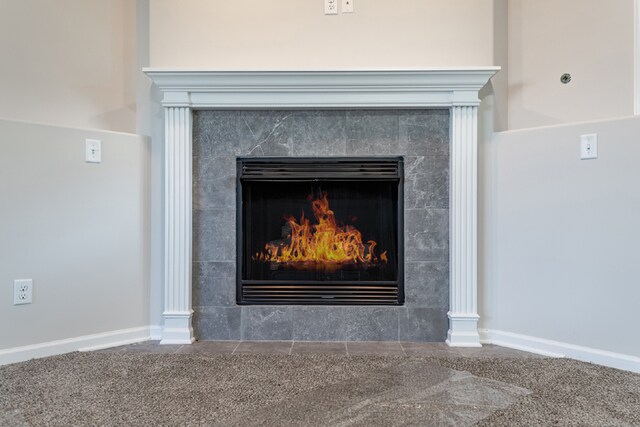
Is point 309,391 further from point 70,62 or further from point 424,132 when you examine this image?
point 70,62

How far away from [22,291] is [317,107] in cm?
177

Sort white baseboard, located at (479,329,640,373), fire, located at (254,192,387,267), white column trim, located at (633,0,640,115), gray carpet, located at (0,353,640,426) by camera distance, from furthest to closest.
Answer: fire, located at (254,192,387,267) → white column trim, located at (633,0,640,115) → white baseboard, located at (479,329,640,373) → gray carpet, located at (0,353,640,426)

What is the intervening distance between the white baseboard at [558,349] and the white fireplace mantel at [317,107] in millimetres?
136

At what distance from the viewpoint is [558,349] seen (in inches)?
77.9

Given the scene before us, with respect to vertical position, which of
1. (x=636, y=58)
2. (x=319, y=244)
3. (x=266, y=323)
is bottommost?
(x=266, y=323)

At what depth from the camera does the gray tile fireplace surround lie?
Answer: 2.20 m

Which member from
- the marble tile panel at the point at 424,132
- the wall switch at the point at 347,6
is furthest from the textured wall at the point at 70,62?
the marble tile panel at the point at 424,132

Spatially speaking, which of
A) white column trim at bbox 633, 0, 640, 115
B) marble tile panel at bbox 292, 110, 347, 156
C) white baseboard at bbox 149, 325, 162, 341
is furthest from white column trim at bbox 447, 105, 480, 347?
white baseboard at bbox 149, 325, 162, 341

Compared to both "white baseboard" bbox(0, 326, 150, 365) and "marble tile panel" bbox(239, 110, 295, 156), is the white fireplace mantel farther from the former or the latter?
"white baseboard" bbox(0, 326, 150, 365)

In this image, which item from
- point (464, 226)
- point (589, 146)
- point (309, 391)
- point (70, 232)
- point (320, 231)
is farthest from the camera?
point (320, 231)

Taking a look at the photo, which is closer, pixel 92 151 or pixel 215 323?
pixel 92 151

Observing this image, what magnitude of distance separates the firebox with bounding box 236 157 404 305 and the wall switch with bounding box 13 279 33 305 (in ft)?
3.34

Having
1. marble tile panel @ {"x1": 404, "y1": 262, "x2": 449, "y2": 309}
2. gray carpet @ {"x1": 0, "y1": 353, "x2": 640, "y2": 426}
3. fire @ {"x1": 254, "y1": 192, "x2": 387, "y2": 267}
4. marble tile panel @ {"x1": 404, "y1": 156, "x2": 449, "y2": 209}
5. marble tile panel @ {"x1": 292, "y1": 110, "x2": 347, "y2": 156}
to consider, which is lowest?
gray carpet @ {"x1": 0, "y1": 353, "x2": 640, "y2": 426}

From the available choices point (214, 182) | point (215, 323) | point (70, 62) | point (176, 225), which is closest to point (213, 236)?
point (176, 225)
